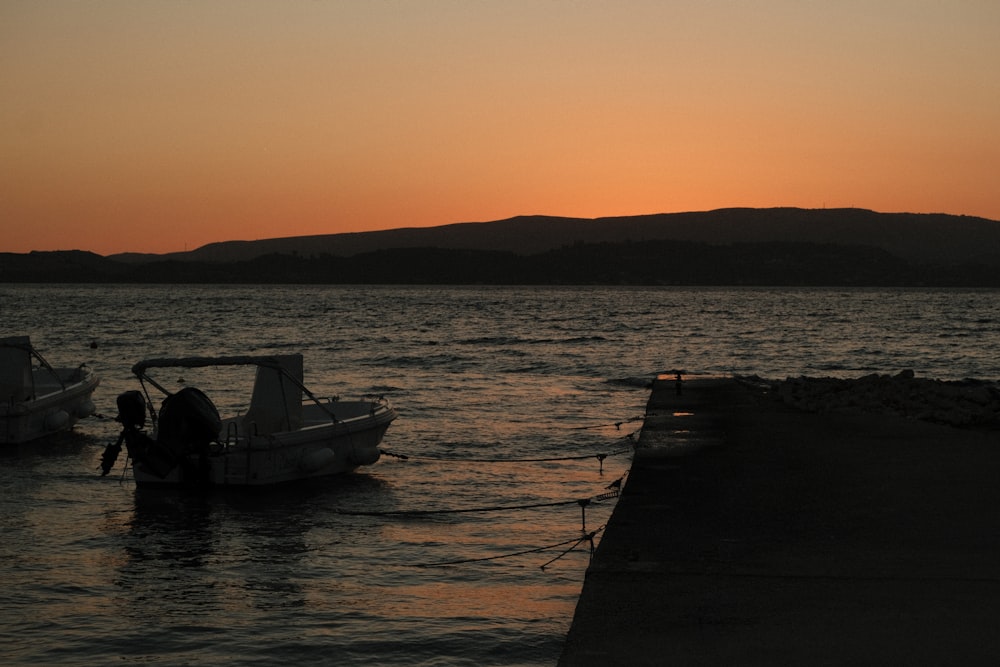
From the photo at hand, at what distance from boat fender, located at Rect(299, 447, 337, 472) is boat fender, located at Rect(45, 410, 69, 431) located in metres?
7.43

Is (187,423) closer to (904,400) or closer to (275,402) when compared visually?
(275,402)

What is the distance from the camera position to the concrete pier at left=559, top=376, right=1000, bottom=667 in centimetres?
790

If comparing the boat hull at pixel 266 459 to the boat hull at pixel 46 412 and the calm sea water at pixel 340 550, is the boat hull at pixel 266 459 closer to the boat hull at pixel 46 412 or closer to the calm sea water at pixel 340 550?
the calm sea water at pixel 340 550

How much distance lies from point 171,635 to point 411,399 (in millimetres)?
23002

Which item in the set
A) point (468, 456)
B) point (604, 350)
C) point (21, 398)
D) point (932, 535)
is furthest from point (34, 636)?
point (604, 350)

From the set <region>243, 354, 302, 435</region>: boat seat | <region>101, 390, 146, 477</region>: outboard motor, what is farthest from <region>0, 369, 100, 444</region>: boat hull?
<region>101, 390, 146, 477</region>: outboard motor

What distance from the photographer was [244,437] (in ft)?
56.5

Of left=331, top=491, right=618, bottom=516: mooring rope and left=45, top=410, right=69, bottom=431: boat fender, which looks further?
left=45, top=410, right=69, bottom=431: boat fender

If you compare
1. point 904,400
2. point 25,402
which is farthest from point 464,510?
point 904,400

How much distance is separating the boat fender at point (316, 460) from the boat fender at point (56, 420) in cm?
743

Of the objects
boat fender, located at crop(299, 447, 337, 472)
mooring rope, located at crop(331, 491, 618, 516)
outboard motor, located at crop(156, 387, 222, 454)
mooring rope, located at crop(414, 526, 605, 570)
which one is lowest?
mooring rope, located at crop(331, 491, 618, 516)

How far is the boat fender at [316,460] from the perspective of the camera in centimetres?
1731

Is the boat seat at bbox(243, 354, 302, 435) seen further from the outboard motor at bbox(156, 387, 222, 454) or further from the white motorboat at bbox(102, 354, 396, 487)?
the outboard motor at bbox(156, 387, 222, 454)

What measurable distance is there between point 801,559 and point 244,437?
9524mm
